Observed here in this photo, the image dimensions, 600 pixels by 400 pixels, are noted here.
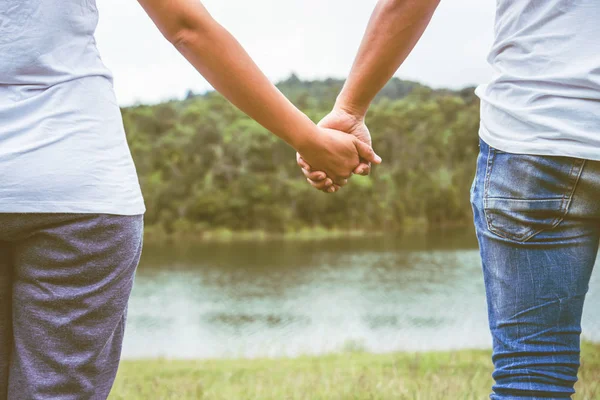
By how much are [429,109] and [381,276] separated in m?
30.0

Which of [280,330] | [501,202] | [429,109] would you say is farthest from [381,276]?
[429,109]

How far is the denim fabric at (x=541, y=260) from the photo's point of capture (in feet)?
3.76

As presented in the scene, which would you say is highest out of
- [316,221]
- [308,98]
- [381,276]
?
[308,98]

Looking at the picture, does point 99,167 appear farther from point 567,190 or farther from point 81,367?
point 567,190

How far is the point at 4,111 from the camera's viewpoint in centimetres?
102

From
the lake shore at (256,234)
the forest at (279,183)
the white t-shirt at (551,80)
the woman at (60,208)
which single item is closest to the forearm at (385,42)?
the white t-shirt at (551,80)

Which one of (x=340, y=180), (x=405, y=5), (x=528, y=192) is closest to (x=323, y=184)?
(x=340, y=180)

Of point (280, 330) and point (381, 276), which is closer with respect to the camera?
point (280, 330)

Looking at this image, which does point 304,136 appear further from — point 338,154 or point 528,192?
point 528,192

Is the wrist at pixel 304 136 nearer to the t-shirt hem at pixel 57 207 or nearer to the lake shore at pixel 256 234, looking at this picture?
the t-shirt hem at pixel 57 207

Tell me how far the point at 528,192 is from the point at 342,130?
108cm

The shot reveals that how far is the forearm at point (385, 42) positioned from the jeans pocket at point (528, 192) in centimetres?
52

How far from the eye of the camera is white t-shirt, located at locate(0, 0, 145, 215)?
102 centimetres

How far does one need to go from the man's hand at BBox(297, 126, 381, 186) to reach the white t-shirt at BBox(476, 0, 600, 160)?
69cm
